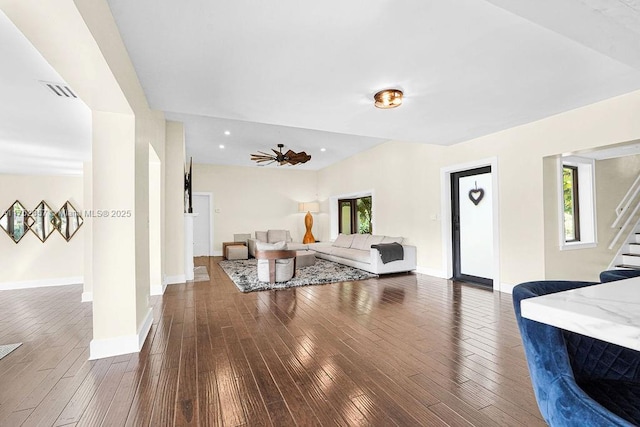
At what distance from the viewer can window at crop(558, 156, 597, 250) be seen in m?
4.70

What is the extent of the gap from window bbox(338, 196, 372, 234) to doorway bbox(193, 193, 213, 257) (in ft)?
13.6

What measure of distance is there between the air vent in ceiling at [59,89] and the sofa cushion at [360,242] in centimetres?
561

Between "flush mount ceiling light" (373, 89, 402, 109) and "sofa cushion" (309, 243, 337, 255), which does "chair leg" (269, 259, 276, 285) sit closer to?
"sofa cushion" (309, 243, 337, 255)

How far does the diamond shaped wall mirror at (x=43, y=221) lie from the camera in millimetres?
5656

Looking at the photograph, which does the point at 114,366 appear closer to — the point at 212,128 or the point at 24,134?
the point at 24,134

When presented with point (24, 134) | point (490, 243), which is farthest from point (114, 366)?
point (490, 243)

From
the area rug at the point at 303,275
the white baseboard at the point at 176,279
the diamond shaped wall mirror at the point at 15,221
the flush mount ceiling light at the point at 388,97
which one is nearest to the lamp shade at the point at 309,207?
the area rug at the point at 303,275

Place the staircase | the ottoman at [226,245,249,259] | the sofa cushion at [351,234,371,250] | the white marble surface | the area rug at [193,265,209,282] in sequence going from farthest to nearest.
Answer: the ottoman at [226,245,249,259]
the sofa cushion at [351,234,371,250]
the area rug at [193,265,209,282]
the staircase
the white marble surface

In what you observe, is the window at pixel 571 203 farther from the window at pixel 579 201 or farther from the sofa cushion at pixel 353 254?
the sofa cushion at pixel 353 254

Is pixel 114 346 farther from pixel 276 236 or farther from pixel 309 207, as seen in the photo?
pixel 309 207

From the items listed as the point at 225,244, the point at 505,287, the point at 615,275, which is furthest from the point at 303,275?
the point at 615,275

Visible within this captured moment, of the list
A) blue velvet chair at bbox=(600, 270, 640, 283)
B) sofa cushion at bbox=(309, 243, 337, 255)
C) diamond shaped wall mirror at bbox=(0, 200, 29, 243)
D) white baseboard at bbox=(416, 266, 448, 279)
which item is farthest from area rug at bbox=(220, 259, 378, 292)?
blue velvet chair at bbox=(600, 270, 640, 283)

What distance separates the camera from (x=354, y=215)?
32.2 ft

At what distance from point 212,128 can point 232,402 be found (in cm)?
513
